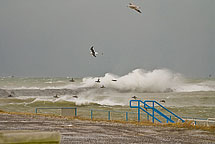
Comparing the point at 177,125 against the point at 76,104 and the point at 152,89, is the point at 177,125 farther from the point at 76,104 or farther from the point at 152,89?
the point at 152,89

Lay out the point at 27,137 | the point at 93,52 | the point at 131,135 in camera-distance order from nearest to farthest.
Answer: the point at 27,137, the point at 131,135, the point at 93,52

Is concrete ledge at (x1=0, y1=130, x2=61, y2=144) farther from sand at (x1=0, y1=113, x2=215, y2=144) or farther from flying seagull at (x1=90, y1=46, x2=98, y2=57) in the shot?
flying seagull at (x1=90, y1=46, x2=98, y2=57)

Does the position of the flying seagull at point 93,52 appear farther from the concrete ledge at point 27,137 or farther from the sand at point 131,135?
the concrete ledge at point 27,137

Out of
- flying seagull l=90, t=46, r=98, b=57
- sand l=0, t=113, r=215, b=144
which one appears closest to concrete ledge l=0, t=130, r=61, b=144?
sand l=0, t=113, r=215, b=144

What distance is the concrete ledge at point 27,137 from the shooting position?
408 centimetres

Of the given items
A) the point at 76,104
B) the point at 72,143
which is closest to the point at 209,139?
the point at 72,143

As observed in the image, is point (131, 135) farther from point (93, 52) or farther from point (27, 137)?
point (27, 137)

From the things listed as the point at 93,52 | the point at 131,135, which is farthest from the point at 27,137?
the point at 93,52

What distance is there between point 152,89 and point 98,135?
86.3m

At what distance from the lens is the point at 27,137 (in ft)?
13.9

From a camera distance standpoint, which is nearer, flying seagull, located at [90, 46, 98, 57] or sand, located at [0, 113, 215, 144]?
sand, located at [0, 113, 215, 144]

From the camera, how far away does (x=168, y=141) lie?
49.5 feet

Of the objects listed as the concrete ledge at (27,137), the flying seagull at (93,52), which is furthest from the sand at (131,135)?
the concrete ledge at (27,137)

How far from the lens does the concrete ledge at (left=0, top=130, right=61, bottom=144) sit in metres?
4.08
